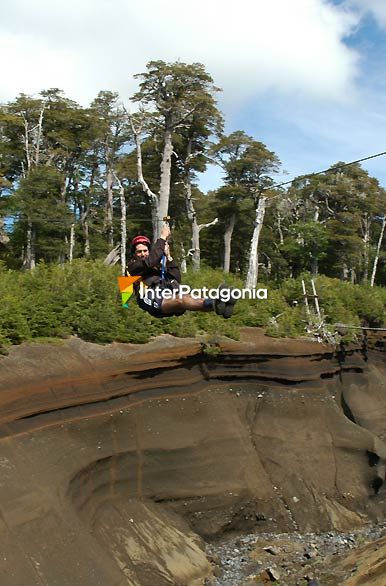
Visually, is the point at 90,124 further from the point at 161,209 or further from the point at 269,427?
the point at 269,427

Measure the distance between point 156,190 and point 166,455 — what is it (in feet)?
68.3

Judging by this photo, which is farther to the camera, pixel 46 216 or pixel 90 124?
pixel 90 124

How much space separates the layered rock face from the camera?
895 centimetres

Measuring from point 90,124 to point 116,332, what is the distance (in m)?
21.3

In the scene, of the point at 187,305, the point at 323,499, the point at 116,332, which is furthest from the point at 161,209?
the point at 187,305

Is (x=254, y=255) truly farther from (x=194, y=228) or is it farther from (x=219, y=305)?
(x=219, y=305)

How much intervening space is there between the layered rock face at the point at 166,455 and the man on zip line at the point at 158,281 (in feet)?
12.7

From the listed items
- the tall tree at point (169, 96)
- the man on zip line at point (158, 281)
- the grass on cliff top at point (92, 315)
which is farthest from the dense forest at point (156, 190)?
the man on zip line at point (158, 281)

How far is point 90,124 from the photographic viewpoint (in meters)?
30.9

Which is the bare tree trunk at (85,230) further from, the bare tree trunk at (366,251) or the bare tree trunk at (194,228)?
the bare tree trunk at (366,251)

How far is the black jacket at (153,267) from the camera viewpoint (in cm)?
749

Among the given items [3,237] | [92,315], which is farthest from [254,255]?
[3,237]

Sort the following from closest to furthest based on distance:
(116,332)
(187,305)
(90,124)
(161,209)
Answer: (187,305)
(116,332)
(161,209)
(90,124)

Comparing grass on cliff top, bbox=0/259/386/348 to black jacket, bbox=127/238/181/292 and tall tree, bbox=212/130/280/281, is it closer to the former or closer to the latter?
black jacket, bbox=127/238/181/292
